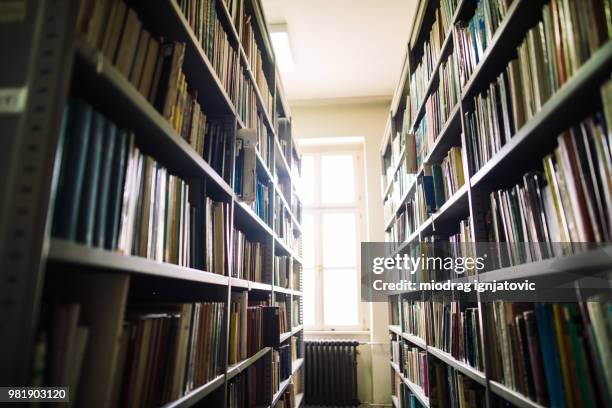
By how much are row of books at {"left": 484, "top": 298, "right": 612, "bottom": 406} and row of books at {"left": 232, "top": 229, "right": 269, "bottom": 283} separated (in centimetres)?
104

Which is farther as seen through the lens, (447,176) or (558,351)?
(447,176)

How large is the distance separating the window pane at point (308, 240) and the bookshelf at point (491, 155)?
6.28 ft

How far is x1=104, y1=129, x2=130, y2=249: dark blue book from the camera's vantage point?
2.33ft

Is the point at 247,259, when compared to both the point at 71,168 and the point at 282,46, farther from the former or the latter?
the point at 282,46

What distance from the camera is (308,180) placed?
15.0 feet

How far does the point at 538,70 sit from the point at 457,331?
104 cm

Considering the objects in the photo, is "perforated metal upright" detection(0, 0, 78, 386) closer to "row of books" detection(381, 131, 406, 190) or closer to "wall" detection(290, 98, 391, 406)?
"row of books" detection(381, 131, 406, 190)

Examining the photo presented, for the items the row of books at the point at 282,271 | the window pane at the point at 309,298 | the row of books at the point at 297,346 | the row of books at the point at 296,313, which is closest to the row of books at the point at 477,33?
the row of books at the point at 282,271

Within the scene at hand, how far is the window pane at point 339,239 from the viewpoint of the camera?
14.2 feet

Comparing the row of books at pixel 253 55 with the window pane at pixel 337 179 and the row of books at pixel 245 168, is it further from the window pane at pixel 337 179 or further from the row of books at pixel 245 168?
the window pane at pixel 337 179

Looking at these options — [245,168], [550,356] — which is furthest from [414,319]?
[550,356]

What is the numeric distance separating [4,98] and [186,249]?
618 mm

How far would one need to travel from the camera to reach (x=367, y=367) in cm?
387

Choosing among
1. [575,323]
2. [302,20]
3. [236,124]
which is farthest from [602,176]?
[302,20]
